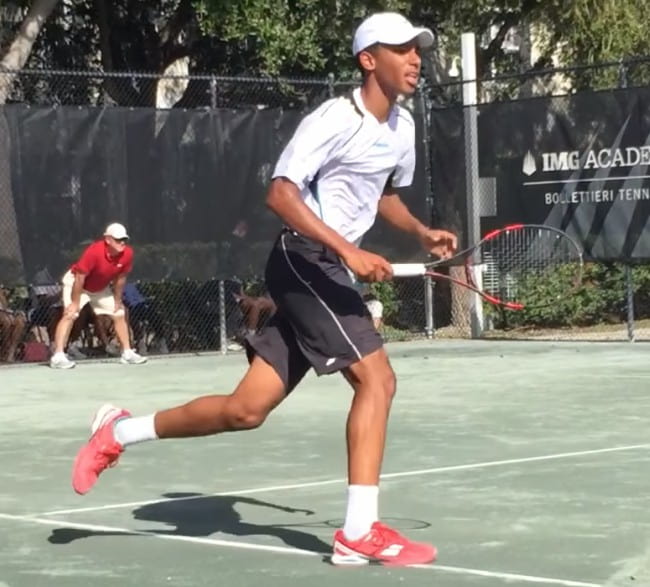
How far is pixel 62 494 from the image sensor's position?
7277 mm

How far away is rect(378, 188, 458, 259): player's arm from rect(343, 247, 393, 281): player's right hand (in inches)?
25.4

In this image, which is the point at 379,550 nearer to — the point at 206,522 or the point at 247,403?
the point at 247,403

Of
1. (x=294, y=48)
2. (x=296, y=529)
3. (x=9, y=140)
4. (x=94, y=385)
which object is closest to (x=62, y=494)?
(x=296, y=529)

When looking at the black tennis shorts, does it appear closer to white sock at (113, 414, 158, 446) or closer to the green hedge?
white sock at (113, 414, 158, 446)

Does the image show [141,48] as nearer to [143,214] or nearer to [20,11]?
[20,11]

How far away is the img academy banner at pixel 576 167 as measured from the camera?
615 inches

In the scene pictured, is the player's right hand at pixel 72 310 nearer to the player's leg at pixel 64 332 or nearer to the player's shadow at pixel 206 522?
the player's leg at pixel 64 332

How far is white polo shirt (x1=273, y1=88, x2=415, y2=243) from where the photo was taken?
546 cm

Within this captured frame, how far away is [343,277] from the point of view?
560 cm

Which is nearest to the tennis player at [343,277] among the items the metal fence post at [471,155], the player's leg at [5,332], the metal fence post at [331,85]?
the player's leg at [5,332]

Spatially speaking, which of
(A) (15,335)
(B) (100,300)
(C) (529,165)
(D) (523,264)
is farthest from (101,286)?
(C) (529,165)

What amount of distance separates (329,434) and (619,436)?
1.55m

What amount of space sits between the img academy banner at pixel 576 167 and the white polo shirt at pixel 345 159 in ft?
33.2

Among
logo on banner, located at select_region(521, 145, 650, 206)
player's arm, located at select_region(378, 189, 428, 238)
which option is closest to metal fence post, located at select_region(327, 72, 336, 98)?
logo on banner, located at select_region(521, 145, 650, 206)
